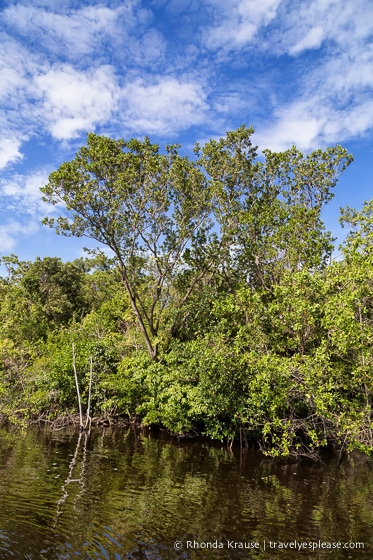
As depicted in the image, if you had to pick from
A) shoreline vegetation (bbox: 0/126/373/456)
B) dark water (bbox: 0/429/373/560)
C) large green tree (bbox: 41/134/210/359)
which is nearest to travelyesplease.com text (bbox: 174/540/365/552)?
dark water (bbox: 0/429/373/560)

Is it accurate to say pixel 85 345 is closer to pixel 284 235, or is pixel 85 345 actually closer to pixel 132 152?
pixel 132 152

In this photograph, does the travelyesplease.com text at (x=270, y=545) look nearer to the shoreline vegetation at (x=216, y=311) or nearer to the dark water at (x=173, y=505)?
the dark water at (x=173, y=505)

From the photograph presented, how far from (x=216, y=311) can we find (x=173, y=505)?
38.1ft

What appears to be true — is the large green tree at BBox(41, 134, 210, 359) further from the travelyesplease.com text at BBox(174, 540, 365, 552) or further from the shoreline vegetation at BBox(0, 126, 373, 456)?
the travelyesplease.com text at BBox(174, 540, 365, 552)

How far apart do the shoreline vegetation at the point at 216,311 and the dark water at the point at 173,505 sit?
220 centimetres

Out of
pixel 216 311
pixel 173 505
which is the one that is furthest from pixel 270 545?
pixel 216 311

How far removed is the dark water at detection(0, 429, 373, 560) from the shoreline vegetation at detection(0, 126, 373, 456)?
220 centimetres

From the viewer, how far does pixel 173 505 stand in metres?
12.6

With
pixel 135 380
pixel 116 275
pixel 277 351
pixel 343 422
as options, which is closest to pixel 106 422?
pixel 135 380

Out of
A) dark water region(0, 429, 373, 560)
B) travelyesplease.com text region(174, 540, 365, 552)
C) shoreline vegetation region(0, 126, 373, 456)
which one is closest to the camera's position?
dark water region(0, 429, 373, 560)

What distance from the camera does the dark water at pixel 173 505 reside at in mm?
9578

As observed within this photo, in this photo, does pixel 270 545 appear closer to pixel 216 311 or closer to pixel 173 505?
pixel 173 505

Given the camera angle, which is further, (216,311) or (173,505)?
(216,311)

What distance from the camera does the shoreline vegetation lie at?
1838 cm
